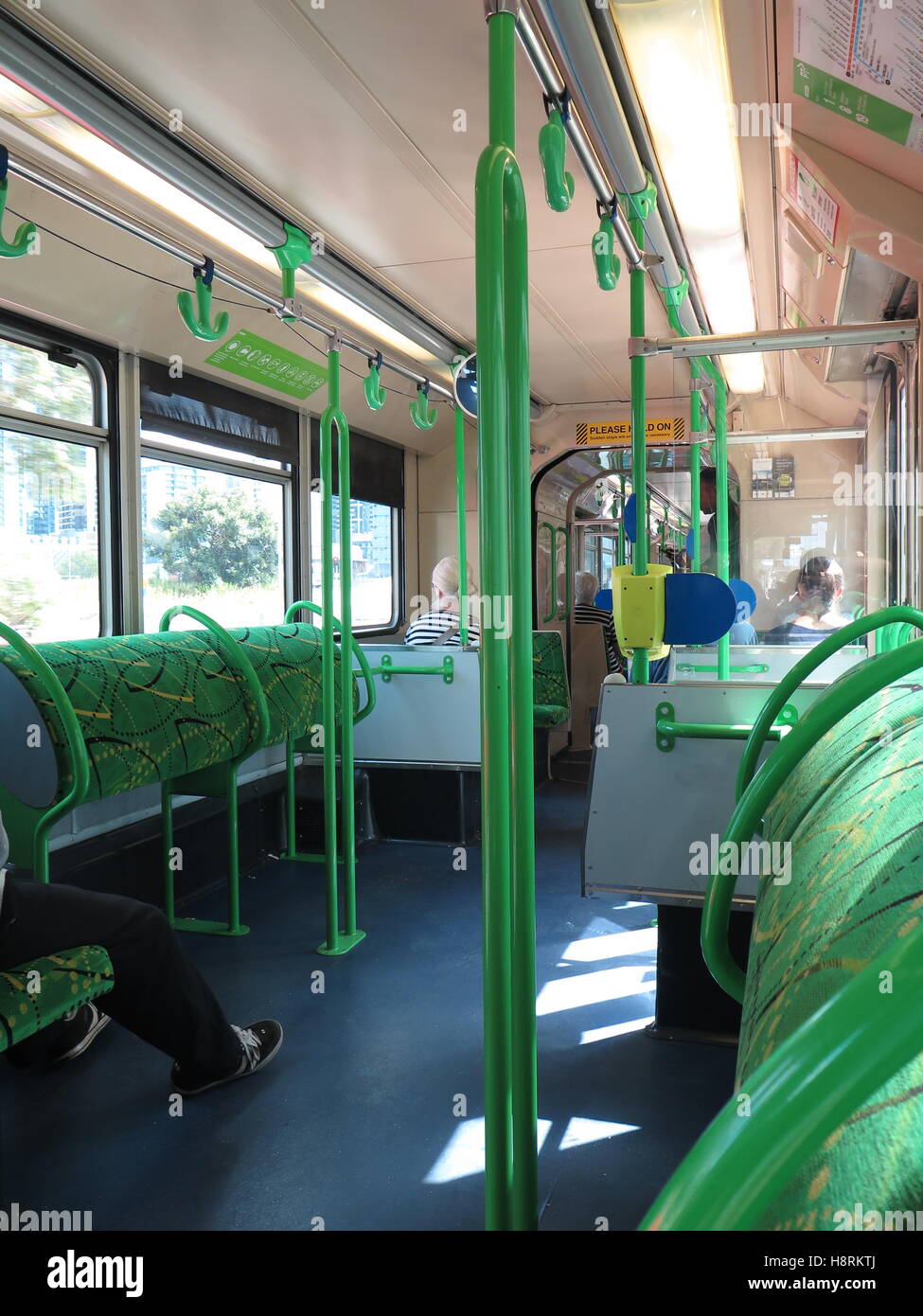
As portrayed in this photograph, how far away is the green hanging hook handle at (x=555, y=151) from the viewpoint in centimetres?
180

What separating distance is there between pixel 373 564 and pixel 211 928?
366 cm

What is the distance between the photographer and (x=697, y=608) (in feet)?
7.84

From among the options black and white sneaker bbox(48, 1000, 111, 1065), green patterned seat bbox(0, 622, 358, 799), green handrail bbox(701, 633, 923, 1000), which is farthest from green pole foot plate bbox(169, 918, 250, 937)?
green handrail bbox(701, 633, 923, 1000)

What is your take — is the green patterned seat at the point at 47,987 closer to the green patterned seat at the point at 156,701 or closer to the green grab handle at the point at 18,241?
the green patterned seat at the point at 156,701

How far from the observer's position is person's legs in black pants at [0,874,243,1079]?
224cm

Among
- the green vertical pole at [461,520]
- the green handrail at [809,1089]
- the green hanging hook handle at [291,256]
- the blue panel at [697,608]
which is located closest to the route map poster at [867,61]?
the blue panel at [697,608]

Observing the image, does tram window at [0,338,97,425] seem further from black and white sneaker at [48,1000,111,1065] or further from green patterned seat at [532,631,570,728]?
green patterned seat at [532,631,570,728]

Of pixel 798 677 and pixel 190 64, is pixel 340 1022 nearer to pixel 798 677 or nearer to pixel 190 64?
pixel 798 677

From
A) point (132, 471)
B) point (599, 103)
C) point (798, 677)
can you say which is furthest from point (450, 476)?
point (798, 677)

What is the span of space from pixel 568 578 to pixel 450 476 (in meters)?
1.44

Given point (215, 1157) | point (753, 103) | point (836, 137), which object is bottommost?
point (215, 1157)

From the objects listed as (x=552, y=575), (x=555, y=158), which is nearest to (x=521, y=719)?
(x=555, y=158)

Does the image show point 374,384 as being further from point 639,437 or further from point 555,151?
point 555,151

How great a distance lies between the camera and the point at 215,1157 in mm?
2250
